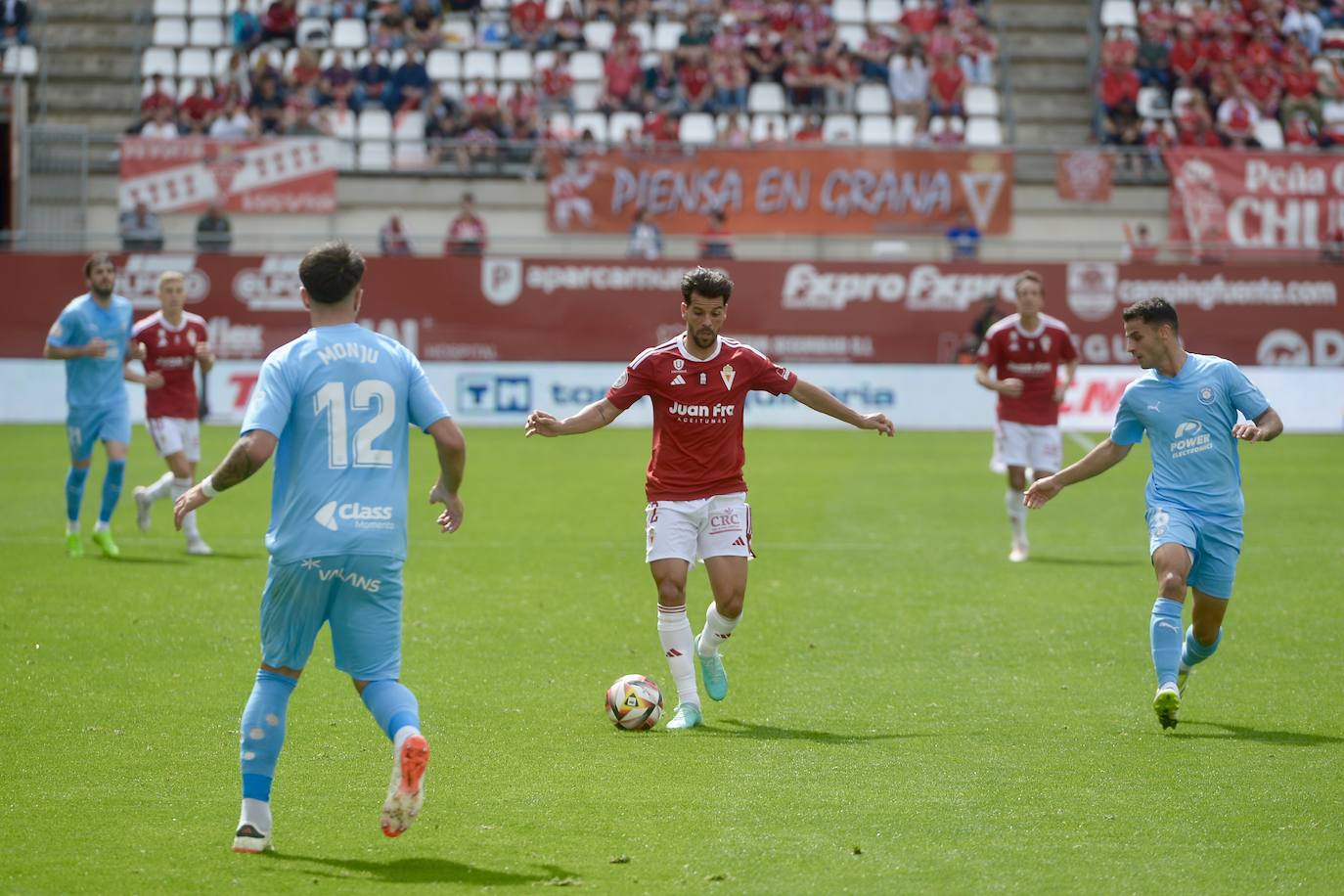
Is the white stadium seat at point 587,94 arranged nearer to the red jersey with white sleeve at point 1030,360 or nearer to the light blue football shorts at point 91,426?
the red jersey with white sleeve at point 1030,360

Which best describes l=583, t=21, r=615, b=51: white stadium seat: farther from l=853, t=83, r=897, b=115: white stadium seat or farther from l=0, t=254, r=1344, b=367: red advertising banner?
l=0, t=254, r=1344, b=367: red advertising banner

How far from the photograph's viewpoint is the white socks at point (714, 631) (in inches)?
348

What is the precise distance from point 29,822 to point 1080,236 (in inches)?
1098

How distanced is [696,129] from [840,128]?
2.86m

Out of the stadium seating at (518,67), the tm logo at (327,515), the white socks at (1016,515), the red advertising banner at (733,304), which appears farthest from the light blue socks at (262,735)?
the stadium seating at (518,67)

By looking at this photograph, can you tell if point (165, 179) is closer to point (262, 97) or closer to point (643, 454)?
point (262, 97)

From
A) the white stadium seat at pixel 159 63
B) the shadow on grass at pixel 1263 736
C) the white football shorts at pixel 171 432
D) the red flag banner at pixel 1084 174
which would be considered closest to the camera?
the shadow on grass at pixel 1263 736

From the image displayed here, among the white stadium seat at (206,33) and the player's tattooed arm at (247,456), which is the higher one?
the white stadium seat at (206,33)

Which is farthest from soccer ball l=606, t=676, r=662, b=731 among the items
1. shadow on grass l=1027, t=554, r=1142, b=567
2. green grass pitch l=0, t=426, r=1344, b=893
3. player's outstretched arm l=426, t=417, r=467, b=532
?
shadow on grass l=1027, t=554, r=1142, b=567

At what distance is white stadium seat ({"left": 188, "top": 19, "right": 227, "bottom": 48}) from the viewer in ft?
116

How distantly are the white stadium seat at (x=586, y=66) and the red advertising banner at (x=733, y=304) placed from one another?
6.66 metres

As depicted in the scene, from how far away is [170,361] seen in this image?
49.9 ft

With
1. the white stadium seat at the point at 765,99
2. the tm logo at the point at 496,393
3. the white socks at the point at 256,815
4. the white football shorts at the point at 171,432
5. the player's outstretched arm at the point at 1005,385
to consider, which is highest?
the white stadium seat at the point at 765,99

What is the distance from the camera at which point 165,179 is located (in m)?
30.1
